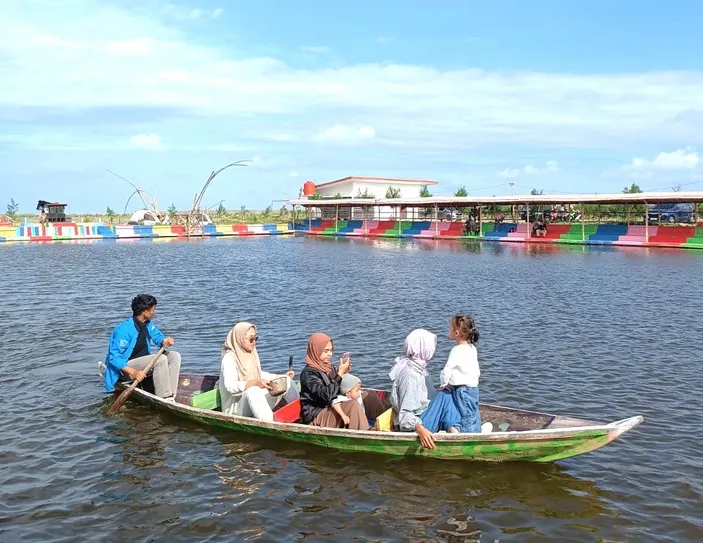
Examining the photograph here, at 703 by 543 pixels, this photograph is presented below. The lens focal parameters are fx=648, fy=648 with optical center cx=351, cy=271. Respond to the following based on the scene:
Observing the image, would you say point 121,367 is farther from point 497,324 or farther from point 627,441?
point 497,324

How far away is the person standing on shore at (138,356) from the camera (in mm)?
10055

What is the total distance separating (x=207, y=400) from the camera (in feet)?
33.2

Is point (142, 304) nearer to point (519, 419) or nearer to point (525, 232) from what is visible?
point (519, 419)

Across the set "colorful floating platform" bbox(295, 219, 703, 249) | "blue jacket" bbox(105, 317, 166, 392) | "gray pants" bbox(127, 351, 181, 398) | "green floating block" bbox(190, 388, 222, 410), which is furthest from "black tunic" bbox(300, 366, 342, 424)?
"colorful floating platform" bbox(295, 219, 703, 249)

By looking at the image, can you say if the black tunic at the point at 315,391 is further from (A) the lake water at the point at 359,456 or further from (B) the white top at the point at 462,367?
(B) the white top at the point at 462,367

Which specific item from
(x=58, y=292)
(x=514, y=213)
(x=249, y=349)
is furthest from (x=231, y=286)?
(x=514, y=213)

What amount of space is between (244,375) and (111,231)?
52.4m

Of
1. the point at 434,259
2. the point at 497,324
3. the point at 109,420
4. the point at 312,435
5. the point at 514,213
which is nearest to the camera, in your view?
the point at 312,435

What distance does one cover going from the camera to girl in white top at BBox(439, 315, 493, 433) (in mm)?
7281

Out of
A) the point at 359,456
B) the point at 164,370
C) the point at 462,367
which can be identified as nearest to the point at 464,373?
the point at 462,367

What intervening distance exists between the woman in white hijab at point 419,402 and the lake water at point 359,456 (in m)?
0.66

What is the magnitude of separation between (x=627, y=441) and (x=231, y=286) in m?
18.6

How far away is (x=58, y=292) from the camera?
23.1m

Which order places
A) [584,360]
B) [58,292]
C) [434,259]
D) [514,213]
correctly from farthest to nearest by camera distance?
[514,213] < [434,259] < [58,292] < [584,360]
